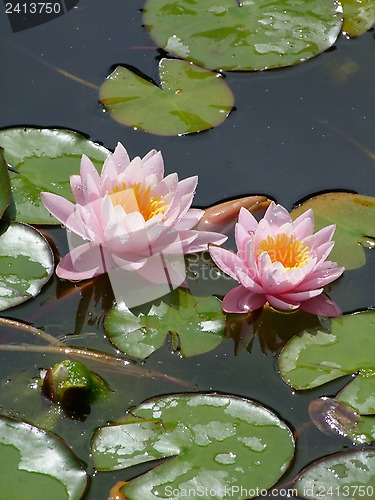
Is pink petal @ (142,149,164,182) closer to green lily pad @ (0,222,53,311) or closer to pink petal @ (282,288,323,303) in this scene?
green lily pad @ (0,222,53,311)

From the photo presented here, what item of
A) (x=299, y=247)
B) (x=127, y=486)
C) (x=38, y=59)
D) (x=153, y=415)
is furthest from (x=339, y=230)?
(x=38, y=59)

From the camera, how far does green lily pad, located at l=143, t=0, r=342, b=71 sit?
4.04 meters

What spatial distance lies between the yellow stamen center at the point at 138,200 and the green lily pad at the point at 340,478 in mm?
1137

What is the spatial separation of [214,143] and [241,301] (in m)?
0.98

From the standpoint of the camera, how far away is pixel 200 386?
2.79 m

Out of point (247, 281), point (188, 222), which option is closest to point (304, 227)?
point (247, 281)

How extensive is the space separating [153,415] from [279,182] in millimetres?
1350

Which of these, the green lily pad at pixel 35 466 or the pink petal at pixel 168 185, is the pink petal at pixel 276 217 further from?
the green lily pad at pixel 35 466

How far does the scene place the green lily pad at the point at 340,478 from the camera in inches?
98.7

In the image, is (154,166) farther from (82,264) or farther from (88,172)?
(82,264)

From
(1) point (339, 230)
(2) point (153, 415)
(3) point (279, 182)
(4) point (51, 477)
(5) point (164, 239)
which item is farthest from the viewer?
(3) point (279, 182)

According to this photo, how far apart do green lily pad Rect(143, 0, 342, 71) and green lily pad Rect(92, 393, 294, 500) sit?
1.98 m

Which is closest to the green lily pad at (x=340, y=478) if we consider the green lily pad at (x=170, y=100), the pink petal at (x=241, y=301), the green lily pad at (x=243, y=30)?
the pink petal at (x=241, y=301)

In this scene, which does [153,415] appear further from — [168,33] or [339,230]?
[168,33]
